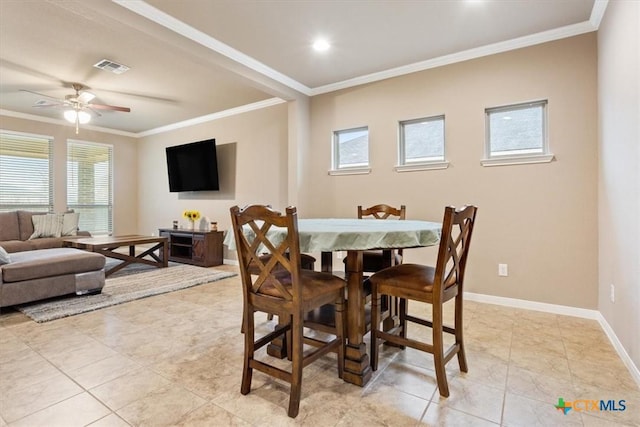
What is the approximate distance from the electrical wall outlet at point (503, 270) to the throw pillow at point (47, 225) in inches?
244

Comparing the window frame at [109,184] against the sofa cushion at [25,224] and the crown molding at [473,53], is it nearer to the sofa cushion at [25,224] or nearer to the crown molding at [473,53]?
the sofa cushion at [25,224]

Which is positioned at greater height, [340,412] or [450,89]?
[450,89]

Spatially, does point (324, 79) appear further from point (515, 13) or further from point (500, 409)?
point (500, 409)

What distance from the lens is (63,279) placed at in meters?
3.15

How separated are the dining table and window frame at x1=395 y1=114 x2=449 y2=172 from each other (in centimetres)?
187

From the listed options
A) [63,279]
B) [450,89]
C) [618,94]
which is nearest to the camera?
[618,94]

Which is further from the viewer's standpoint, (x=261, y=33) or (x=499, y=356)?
(x=261, y=33)

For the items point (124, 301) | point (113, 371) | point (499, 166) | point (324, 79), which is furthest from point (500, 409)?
point (324, 79)

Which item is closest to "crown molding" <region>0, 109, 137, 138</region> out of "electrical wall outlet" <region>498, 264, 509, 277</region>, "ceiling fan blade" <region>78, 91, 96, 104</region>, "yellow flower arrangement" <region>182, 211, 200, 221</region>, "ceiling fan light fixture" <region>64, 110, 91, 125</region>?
"ceiling fan blade" <region>78, 91, 96, 104</region>

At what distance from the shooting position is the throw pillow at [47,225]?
4.94 m

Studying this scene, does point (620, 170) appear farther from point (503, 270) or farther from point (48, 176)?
point (48, 176)

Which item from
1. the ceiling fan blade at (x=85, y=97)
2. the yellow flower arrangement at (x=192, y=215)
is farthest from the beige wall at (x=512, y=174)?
the ceiling fan blade at (x=85, y=97)

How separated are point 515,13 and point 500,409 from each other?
2885 millimetres

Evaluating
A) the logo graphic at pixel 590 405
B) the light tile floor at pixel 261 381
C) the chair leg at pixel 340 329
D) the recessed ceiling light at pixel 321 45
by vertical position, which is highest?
the recessed ceiling light at pixel 321 45
